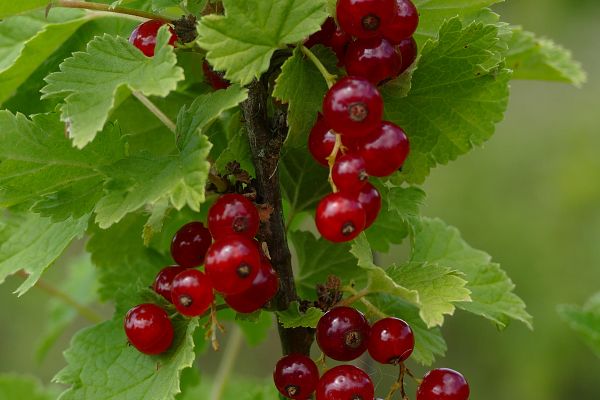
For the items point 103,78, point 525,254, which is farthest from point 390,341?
point 525,254

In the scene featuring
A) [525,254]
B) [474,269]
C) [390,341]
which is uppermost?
[390,341]

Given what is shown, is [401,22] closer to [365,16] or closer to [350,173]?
[365,16]

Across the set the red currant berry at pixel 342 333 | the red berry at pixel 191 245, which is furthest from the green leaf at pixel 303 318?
the red berry at pixel 191 245

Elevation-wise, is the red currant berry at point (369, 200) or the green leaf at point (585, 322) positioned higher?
the red currant berry at point (369, 200)

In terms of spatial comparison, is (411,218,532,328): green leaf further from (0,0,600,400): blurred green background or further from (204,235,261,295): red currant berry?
(0,0,600,400): blurred green background

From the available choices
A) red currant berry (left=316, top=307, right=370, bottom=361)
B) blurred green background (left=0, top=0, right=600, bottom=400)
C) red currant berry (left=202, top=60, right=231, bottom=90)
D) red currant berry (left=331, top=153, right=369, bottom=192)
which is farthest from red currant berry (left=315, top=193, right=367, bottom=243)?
blurred green background (left=0, top=0, right=600, bottom=400)

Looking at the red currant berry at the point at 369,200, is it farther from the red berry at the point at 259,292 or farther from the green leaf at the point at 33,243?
the green leaf at the point at 33,243
